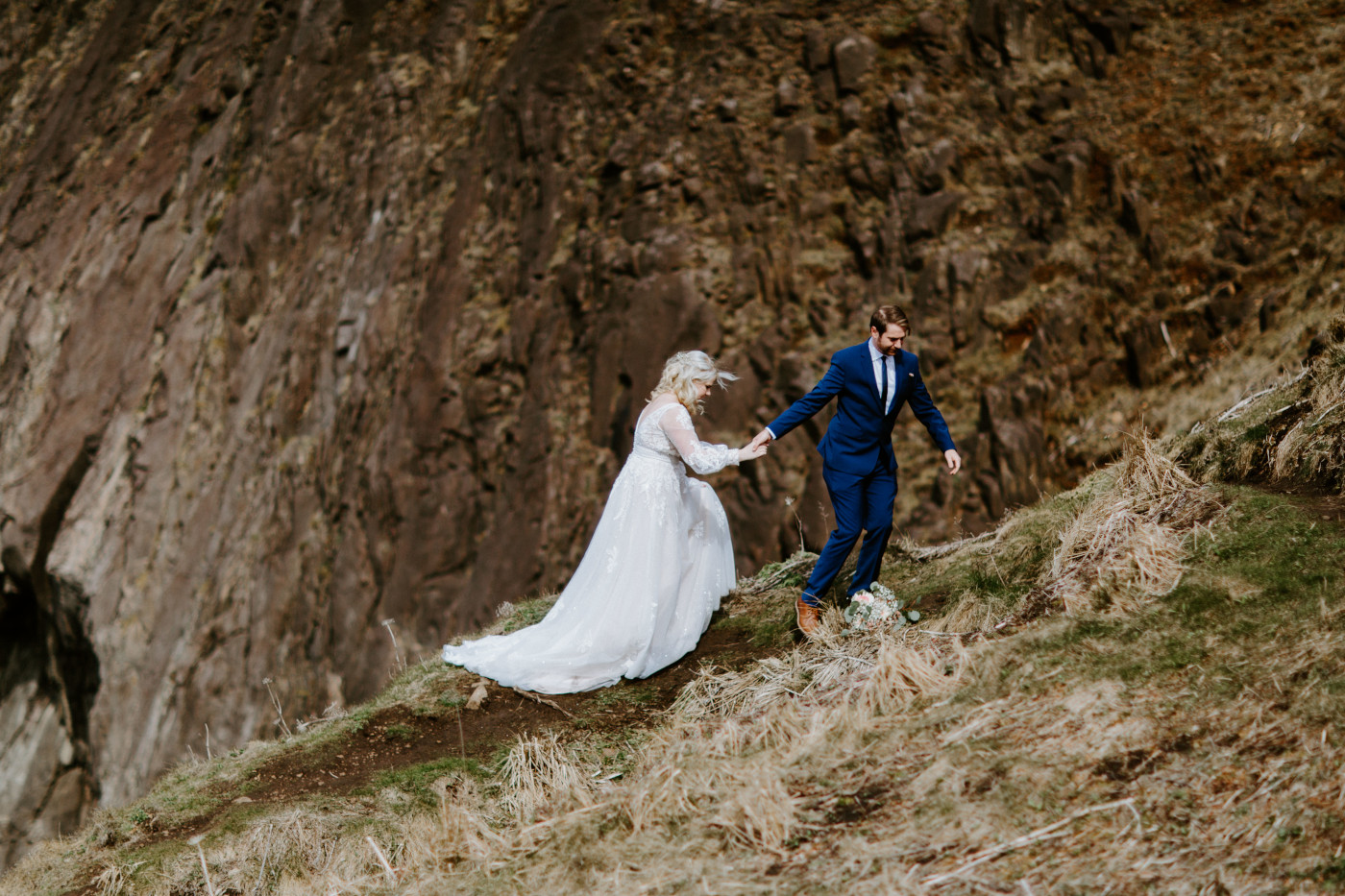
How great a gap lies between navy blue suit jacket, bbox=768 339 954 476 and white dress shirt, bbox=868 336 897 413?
0.06 feet

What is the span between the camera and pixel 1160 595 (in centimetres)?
448

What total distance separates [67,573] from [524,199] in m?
10.7

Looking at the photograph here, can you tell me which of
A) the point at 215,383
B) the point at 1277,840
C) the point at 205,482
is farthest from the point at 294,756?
the point at 215,383

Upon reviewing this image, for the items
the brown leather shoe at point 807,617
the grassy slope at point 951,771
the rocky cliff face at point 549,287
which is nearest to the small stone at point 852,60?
the rocky cliff face at point 549,287

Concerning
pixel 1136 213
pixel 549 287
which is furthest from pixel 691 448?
pixel 549 287

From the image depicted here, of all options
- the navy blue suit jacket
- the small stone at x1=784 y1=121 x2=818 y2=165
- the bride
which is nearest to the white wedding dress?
the bride

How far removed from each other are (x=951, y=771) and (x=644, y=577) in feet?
11.0

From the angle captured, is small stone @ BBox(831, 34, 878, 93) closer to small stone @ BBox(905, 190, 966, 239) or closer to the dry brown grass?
small stone @ BBox(905, 190, 966, 239)

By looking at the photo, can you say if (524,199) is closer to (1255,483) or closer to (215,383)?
(215,383)

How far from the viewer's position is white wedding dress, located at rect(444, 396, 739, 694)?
22.3 feet

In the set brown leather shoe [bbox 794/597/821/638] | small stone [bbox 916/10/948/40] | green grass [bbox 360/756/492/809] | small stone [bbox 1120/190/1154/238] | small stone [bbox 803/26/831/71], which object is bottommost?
green grass [bbox 360/756/492/809]

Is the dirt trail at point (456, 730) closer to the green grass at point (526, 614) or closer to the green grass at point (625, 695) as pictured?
the green grass at point (625, 695)

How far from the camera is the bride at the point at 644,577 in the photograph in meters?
6.79

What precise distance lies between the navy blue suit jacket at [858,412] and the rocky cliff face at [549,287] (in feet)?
13.8
